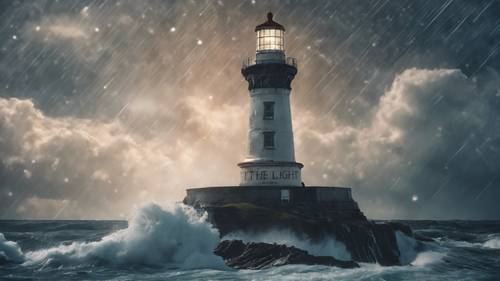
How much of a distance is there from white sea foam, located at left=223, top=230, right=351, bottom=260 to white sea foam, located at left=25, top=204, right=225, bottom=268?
1839mm

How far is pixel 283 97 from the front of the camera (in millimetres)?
35125

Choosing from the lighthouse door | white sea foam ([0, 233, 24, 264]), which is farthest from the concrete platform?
white sea foam ([0, 233, 24, 264])

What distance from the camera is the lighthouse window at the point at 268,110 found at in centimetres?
3494

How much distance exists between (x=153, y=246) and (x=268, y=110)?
1242 cm

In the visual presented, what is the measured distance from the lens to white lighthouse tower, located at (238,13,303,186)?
34.3 metres

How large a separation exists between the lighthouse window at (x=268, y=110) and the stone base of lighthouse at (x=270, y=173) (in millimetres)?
2934

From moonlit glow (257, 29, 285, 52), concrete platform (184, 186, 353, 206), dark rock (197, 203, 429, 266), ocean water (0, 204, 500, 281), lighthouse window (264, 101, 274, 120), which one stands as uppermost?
moonlit glow (257, 29, 285, 52)

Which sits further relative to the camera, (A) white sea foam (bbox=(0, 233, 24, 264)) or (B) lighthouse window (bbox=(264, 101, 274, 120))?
(B) lighthouse window (bbox=(264, 101, 274, 120))

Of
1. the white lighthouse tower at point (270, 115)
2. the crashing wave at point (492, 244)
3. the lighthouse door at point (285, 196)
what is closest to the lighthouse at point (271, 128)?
the white lighthouse tower at point (270, 115)

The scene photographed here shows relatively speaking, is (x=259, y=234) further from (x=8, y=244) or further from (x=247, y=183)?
(x=8, y=244)

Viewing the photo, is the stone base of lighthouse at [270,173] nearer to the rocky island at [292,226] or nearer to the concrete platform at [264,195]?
the concrete platform at [264,195]

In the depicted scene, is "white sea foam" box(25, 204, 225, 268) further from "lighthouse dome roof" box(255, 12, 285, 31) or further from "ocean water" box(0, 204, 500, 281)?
"lighthouse dome roof" box(255, 12, 285, 31)

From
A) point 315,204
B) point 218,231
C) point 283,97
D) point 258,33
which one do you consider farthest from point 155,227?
point 258,33

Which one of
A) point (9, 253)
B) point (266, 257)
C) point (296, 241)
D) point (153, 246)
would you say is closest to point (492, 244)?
point (296, 241)
